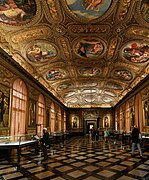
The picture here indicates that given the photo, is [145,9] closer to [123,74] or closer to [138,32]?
[138,32]

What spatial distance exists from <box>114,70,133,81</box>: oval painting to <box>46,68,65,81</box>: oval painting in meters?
5.21

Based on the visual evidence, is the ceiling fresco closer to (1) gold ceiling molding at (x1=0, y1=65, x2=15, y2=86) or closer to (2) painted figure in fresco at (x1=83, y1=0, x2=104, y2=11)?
(2) painted figure in fresco at (x1=83, y1=0, x2=104, y2=11)

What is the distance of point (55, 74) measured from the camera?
58.0ft

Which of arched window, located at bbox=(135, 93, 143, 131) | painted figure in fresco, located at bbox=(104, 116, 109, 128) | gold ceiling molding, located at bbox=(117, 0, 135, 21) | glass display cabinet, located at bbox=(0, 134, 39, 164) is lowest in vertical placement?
painted figure in fresco, located at bbox=(104, 116, 109, 128)

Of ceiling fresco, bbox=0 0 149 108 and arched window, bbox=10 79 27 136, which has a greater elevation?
ceiling fresco, bbox=0 0 149 108

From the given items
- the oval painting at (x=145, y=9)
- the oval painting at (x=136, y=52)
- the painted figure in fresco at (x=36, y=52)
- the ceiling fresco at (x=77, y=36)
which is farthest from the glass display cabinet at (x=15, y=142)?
the oval painting at (x=136, y=52)

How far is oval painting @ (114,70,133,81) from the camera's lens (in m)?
16.9

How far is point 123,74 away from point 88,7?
10644 millimetres

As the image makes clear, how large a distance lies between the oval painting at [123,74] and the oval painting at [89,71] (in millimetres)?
1851

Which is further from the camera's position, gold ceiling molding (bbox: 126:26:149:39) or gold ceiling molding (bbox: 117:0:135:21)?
gold ceiling molding (bbox: 126:26:149:39)

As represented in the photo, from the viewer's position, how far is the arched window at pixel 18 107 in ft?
39.0

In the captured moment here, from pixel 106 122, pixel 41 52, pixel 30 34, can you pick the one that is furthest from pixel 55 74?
pixel 106 122

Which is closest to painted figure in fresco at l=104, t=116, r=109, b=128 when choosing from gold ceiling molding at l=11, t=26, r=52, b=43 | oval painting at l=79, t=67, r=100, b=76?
oval painting at l=79, t=67, r=100, b=76

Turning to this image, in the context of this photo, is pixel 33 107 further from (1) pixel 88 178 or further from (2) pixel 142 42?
(1) pixel 88 178
